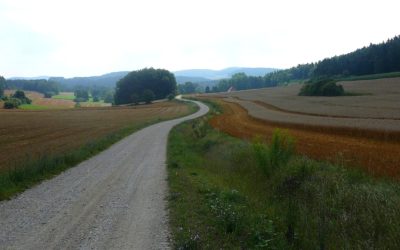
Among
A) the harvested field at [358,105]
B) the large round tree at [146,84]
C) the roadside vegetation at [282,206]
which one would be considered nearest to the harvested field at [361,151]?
the roadside vegetation at [282,206]

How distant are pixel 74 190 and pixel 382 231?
36.3ft

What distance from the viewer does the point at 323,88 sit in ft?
282

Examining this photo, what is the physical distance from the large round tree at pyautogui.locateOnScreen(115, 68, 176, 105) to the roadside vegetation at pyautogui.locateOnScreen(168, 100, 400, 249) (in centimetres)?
13972

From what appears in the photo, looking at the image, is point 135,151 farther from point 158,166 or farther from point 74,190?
point 74,190

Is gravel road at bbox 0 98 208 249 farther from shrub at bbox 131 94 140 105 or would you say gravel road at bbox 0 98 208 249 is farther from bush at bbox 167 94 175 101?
bush at bbox 167 94 175 101

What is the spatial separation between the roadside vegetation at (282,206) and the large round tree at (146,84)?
140 m

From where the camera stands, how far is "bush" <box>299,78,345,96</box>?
273 feet

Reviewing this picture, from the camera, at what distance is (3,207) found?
12750 mm

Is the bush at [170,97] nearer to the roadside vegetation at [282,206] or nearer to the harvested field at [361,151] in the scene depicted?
the harvested field at [361,151]

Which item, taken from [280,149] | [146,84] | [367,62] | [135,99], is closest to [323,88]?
[367,62]

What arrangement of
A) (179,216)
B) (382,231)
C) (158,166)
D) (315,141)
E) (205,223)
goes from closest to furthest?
(382,231) < (205,223) < (179,216) < (158,166) < (315,141)

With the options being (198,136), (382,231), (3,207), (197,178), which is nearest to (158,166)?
(197,178)

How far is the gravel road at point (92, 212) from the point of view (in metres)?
9.36

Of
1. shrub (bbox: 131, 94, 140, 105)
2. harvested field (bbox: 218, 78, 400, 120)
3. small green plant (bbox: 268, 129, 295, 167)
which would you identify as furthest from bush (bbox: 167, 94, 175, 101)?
small green plant (bbox: 268, 129, 295, 167)
